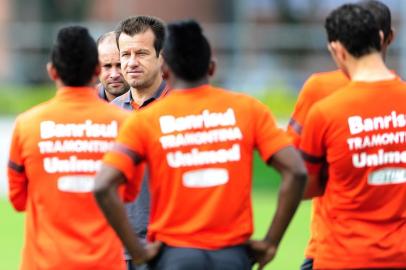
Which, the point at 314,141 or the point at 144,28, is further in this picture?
the point at 144,28

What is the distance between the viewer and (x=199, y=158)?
268 inches

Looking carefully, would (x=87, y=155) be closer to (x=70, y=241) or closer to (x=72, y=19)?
(x=70, y=241)

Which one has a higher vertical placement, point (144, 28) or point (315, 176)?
point (144, 28)

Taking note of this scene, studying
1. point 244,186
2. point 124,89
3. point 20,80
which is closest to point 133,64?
point 124,89

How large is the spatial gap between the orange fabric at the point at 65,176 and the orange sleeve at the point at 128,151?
0.92 feet

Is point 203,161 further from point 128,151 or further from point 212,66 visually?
point 212,66

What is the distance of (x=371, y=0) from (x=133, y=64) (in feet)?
5.84

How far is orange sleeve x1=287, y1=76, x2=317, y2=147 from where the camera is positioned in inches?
291

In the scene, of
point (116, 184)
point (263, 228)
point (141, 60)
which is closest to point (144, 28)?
point (141, 60)

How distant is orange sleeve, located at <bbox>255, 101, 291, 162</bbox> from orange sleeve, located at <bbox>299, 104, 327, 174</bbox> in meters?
0.21

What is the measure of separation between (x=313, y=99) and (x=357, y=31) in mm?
708

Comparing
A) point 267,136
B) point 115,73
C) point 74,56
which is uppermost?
point 74,56

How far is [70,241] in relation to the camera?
23.1ft

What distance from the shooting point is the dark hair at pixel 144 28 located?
8977mm
